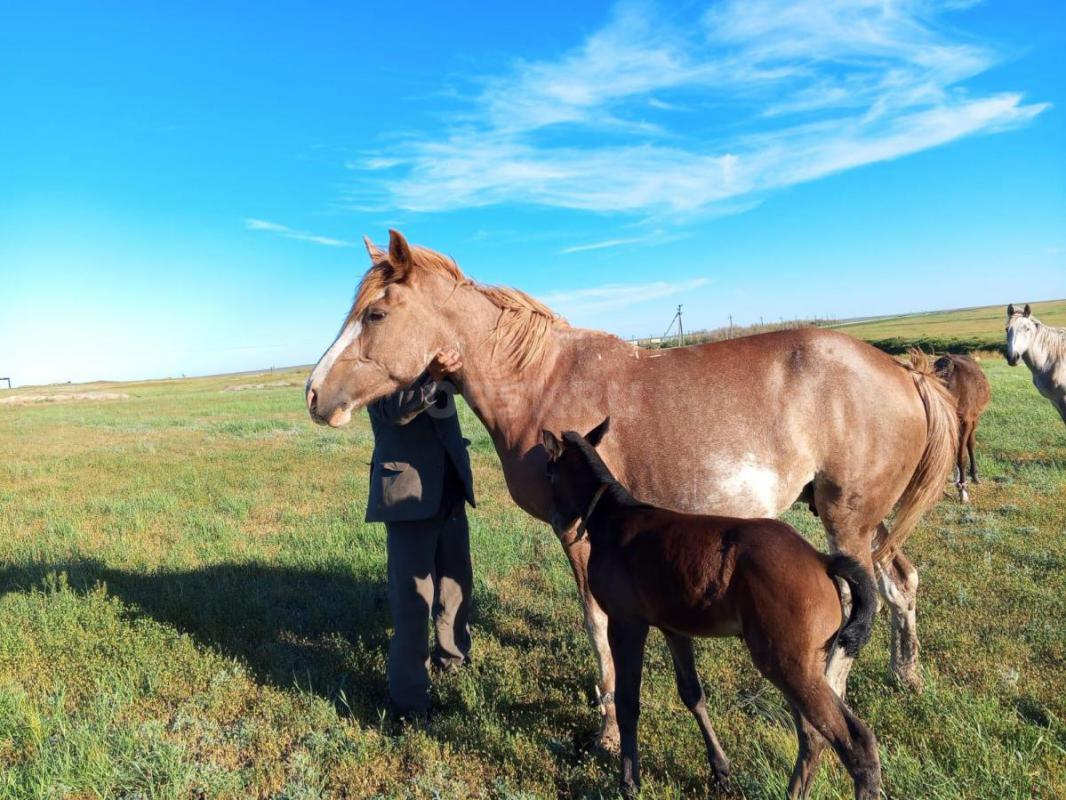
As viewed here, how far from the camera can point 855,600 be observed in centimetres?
242

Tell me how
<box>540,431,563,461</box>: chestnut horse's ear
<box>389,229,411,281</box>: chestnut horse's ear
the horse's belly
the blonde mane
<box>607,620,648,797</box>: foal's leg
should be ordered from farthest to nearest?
the blonde mane < <box>389,229,411,281</box>: chestnut horse's ear < the horse's belly < <box>540,431,563,461</box>: chestnut horse's ear < <box>607,620,648,797</box>: foal's leg

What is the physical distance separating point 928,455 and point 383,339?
3.42 m

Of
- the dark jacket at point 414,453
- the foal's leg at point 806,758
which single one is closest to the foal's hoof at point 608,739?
the foal's leg at point 806,758

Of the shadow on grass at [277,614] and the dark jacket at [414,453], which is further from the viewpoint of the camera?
the shadow on grass at [277,614]

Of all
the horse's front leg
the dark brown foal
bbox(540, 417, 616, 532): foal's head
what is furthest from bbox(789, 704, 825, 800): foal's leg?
bbox(540, 417, 616, 532): foal's head

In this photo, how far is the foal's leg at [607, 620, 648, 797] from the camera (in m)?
2.88

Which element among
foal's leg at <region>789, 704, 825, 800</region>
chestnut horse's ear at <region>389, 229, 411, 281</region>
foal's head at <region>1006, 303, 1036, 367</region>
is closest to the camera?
foal's leg at <region>789, 704, 825, 800</region>

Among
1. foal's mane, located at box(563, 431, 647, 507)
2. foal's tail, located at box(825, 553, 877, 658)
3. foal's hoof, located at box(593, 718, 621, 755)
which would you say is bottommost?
foal's hoof, located at box(593, 718, 621, 755)

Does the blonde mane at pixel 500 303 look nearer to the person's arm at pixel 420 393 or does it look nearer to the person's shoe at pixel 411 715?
the person's arm at pixel 420 393

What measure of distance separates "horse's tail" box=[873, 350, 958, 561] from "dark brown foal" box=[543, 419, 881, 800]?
1721mm

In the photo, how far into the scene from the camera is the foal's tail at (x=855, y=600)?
2.36 m

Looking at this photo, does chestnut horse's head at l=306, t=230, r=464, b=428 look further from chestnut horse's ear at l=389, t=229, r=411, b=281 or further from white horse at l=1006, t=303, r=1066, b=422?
white horse at l=1006, t=303, r=1066, b=422

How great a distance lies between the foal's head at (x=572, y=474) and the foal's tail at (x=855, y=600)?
1.02 meters

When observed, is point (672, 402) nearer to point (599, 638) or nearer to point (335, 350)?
point (599, 638)
